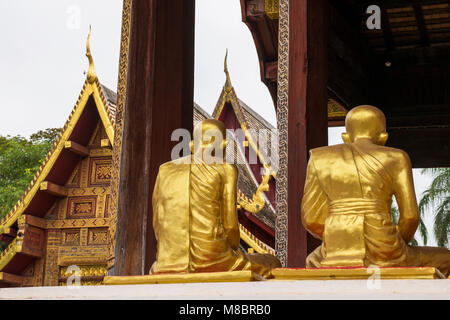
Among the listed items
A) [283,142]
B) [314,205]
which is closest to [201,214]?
[314,205]

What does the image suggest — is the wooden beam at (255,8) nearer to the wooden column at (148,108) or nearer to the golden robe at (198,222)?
the wooden column at (148,108)

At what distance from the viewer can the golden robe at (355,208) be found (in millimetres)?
3719

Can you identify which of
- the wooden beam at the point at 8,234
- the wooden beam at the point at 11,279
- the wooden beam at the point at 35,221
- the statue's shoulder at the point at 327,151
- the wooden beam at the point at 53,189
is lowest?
the wooden beam at the point at 11,279

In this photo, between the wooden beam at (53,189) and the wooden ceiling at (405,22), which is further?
the wooden beam at (53,189)

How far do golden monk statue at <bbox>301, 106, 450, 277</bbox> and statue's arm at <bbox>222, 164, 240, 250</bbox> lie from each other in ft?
1.19

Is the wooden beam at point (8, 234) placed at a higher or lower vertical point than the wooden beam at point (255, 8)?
lower

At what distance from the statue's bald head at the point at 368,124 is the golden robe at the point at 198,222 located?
64 centimetres

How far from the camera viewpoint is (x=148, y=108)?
228 inches

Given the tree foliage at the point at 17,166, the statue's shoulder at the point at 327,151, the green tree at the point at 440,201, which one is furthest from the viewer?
the green tree at the point at 440,201

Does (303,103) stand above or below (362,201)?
above

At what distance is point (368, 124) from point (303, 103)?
56.6 inches

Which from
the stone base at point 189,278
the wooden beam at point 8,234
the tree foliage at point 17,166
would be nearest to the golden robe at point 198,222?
the stone base at point 189,278

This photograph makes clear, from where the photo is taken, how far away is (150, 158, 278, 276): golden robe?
398 centimetres

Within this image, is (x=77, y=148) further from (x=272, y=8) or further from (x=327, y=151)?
(x=327, y=151)
